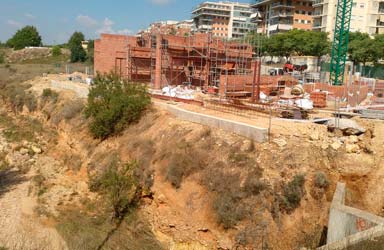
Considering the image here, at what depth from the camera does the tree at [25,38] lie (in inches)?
3237

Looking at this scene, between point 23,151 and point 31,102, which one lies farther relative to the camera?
point 31,102

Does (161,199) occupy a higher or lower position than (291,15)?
lower

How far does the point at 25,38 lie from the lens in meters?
83.7

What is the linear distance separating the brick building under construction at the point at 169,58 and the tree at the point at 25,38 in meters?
63.4

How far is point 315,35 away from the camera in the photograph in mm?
48406

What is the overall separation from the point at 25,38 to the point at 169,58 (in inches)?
2767

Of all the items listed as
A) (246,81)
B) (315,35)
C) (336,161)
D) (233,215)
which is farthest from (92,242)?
(315,35)

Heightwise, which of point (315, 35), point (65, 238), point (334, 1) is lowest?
point (65, 238)

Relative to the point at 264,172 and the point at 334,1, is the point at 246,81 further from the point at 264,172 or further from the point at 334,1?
the point at 334,1

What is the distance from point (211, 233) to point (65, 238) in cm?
463

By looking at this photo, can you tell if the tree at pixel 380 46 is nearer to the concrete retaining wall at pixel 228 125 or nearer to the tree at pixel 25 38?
the concrete retaining wall at pixel 228 125

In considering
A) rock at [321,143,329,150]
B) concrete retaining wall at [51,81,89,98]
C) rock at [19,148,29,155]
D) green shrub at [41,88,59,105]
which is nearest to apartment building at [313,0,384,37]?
concrete retaining wall at [51,81,89,98]

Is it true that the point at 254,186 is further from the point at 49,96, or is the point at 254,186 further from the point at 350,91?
the point at 49,96

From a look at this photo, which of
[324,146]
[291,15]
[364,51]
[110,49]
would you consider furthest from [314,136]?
[291,15]
